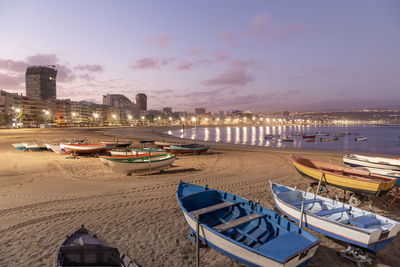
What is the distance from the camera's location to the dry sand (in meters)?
5.55

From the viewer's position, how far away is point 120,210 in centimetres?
812

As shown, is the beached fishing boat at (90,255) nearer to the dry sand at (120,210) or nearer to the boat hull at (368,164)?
the dry sand at (120,210)

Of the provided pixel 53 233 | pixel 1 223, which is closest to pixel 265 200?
pixel 53 233

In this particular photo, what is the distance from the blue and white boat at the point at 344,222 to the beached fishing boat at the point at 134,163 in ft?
27.0

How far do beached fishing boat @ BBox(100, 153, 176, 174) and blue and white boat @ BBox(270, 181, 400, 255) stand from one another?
8.22m

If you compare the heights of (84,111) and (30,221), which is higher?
(84,111)

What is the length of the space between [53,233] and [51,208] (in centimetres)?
217

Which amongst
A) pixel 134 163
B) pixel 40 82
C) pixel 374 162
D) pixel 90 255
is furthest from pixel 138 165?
pixel 40 82

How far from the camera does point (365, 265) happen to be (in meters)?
5.28

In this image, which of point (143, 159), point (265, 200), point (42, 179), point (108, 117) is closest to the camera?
point (265, 200)

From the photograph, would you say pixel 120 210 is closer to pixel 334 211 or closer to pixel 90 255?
pixel 90 255

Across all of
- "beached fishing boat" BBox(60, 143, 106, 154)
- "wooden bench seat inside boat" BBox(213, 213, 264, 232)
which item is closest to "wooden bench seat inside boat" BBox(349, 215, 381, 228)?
"wooden bench seat inside boat" BBox(213, 213, 264, 232)

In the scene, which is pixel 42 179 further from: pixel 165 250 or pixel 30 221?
pixel 165 250

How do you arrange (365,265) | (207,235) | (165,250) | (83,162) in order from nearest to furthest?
1. (207,235)
2. (365,265)
3. (165,250)
4. (83,162)
